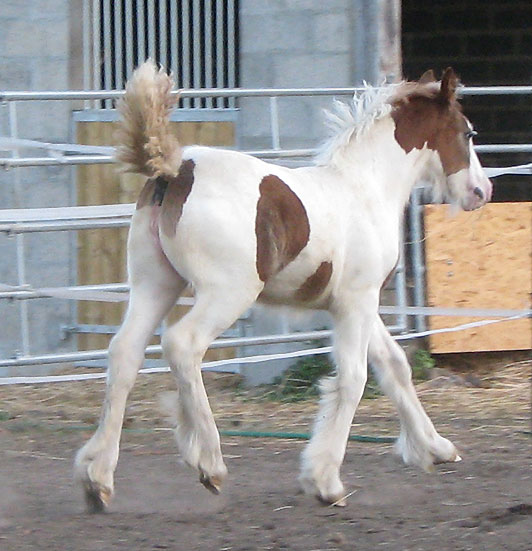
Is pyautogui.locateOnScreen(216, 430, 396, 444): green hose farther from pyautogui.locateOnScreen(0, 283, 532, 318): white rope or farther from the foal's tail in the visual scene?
the foal's tail

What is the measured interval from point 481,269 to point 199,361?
398cm

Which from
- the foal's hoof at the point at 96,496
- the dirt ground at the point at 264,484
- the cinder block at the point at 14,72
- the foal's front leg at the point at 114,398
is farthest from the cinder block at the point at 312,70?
the foal's hoof at the point at 96,496

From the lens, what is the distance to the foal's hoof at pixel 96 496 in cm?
431

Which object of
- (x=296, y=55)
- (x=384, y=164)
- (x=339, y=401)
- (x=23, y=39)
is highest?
(x=23, y=39)

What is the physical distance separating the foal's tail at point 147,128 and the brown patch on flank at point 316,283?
70cm

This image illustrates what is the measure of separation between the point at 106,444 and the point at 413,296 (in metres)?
3.79

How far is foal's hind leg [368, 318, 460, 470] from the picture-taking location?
5164mm

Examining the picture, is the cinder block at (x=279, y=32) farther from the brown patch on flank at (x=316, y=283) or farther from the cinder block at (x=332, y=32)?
the brown patch on flank at (x=316, y=283)

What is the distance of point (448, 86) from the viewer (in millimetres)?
5227

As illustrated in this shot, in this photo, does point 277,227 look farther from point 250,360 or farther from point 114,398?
point 250,360

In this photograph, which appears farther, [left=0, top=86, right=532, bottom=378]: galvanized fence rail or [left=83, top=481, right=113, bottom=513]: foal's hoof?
[left=0, top=86, right=532, bottom=378]: galvanized fence rail

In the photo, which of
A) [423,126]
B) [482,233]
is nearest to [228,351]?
[482,233]

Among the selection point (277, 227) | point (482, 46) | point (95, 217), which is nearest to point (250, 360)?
point (95, 217)

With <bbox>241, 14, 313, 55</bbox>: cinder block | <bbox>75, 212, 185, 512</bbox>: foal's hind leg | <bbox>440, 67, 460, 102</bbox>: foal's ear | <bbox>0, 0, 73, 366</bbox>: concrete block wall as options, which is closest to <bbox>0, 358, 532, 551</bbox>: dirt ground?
<bbox>75, 212, 185, 512</bbox>: foal's hind leg
